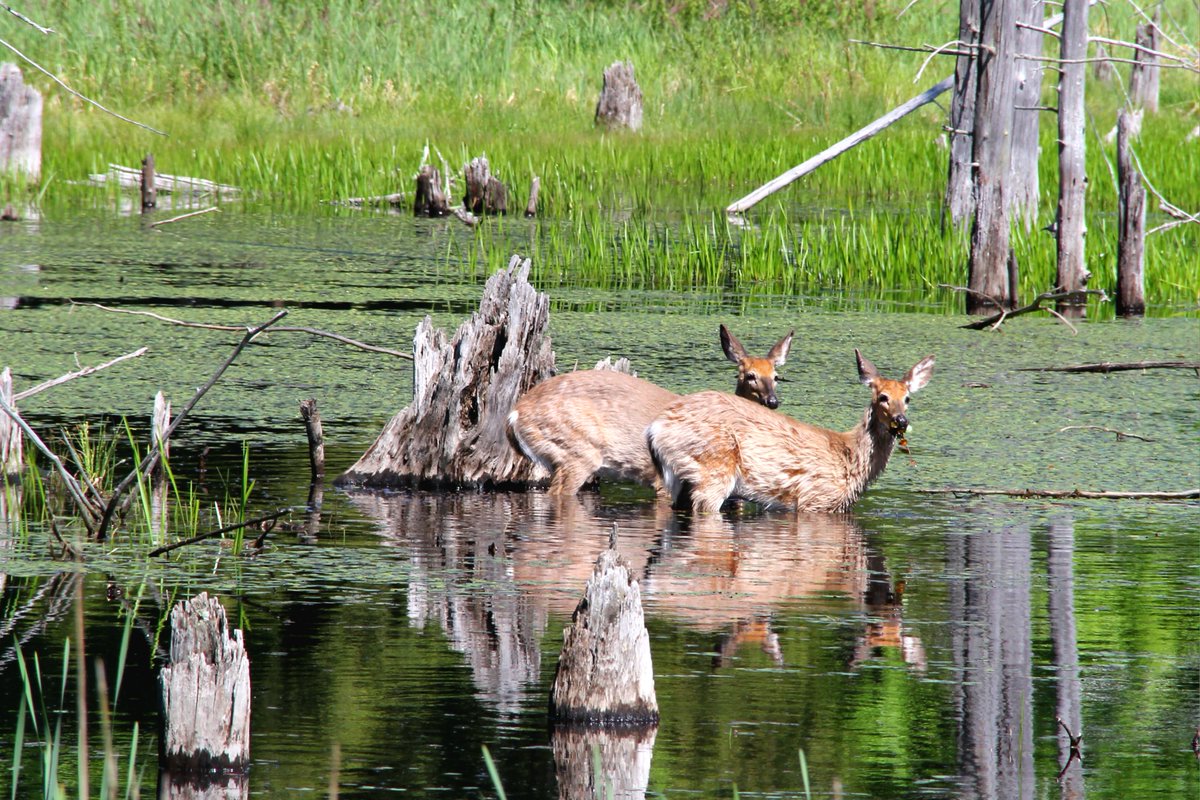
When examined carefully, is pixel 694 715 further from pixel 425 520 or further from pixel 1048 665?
pixel 425 520

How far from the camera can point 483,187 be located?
21.8 metres

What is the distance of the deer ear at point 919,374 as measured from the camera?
32.1ft

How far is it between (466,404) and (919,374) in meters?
2.34

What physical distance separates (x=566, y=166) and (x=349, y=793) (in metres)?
19.1

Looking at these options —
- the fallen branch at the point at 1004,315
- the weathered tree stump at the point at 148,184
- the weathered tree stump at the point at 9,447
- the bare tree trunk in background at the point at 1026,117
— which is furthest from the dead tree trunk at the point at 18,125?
the weathered tree stump at the point at 9,447

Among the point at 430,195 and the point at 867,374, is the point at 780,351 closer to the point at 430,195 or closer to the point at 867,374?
the point at 867,374

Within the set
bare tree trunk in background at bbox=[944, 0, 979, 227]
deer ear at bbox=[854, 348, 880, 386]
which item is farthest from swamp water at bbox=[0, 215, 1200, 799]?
bare tree trunk in background at bbox=[944, 0, 979, 227]

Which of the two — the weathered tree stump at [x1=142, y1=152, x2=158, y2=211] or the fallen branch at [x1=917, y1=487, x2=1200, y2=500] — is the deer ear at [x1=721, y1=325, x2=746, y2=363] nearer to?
the fallen branch at [x1=917, y1=487, x2=1200, y2=500]

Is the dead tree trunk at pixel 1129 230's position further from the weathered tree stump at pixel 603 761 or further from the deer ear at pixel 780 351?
the weathered tree stump at pixel 603 761

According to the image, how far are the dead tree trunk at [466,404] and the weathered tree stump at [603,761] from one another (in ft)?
14.4

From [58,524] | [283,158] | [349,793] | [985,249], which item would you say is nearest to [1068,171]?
[985,249]

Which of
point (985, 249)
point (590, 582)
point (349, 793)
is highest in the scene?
Result: point (985, 249)

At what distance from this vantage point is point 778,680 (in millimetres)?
6203

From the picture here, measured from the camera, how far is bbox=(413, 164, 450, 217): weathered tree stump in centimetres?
2200
